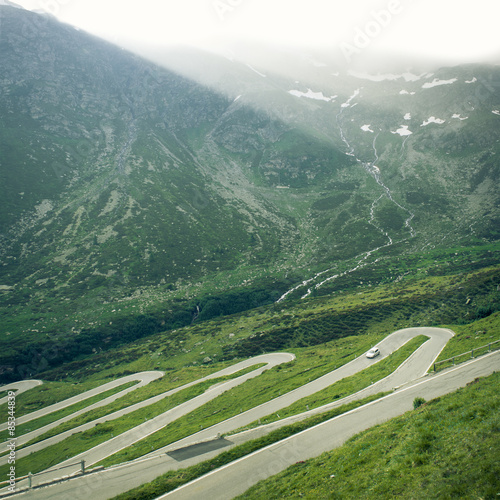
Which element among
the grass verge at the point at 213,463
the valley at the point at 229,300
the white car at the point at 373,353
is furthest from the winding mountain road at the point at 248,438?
the white car at the point at 373,353

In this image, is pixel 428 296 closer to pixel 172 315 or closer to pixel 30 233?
pixel 172 315

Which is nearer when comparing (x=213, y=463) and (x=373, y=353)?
(x=213, y=463)

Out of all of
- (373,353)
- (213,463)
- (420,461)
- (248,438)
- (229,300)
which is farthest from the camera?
(229,300)

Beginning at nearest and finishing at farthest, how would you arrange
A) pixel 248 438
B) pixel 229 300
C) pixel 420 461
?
pixel 420 461 < pixel 248 438 < pixel 229 300

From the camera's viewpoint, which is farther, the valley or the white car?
the white car

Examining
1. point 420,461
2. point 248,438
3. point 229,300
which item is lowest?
point 229,300

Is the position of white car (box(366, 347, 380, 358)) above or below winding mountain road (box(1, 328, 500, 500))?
below

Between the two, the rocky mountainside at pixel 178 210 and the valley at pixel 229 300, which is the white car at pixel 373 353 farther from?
the rocky mountainside at pixel 178 210

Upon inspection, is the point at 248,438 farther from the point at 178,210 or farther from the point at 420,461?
the point at 178,210

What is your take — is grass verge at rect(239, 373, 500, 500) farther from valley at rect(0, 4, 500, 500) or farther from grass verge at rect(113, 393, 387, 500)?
grass verge at rect(113, 393, 387, 500)

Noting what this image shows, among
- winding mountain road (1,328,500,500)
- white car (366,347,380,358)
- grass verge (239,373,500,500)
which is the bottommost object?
white car (366,347,380,358)

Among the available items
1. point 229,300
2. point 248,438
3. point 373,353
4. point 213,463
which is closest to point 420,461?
point 213,463

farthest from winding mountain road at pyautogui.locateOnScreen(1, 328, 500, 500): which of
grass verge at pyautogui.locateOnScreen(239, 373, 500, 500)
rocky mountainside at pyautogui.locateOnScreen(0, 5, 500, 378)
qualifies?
rocky mountainside at pyautogui.locateOnScreen(0, 5, 500, 378)
